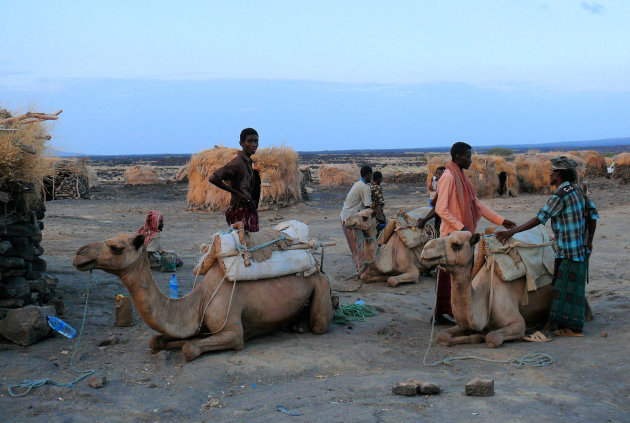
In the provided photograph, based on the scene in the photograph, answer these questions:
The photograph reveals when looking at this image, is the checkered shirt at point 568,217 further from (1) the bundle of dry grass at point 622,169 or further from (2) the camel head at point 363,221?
(1) the bundle of dry grass at point 622,169

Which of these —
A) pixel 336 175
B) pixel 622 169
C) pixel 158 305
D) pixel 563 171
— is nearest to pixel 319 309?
pixel 158 305

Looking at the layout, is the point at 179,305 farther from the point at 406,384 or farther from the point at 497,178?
the point at 497,178

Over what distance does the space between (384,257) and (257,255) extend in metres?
3.96

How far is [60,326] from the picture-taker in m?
6.76

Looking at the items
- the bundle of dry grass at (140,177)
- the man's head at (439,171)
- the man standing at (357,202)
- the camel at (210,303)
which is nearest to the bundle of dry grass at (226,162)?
the man's head at (439,171)

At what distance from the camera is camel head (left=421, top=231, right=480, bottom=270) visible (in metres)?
5.84

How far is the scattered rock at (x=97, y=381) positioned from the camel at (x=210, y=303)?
2.00 ft

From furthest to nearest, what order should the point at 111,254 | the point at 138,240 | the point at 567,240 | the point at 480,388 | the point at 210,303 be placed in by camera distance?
the point at 567,240 < the point at 210,303 < the point at 138,240 < the point at 111,254 < the point at 480,388

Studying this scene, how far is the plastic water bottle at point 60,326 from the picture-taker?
6688 millimetres

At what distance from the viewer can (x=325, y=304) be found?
272 inches

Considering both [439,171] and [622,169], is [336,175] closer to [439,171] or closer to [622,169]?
[622,169]

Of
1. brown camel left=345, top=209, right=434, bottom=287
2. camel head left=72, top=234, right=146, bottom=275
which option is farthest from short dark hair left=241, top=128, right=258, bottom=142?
brown camel left=345, top=209, right=434, bottom=287

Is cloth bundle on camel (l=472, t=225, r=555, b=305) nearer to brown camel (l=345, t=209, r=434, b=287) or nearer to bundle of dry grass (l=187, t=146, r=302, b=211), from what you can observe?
brown camel (l=345, t=209, r=434, b=287)

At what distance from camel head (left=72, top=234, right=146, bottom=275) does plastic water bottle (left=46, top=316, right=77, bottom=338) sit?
1.67 meters
